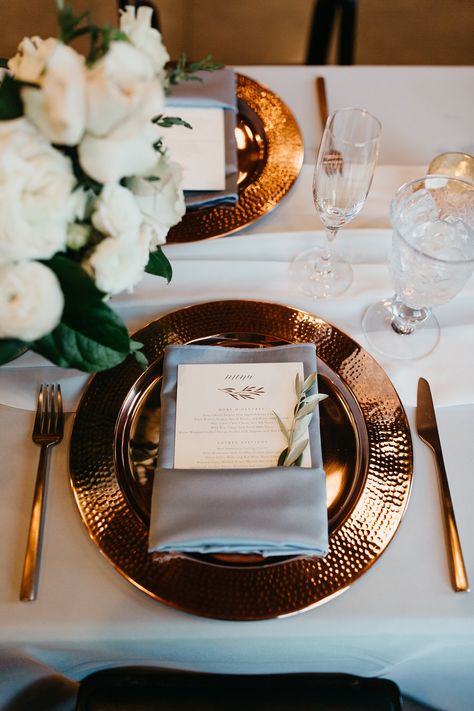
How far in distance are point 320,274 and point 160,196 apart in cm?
39

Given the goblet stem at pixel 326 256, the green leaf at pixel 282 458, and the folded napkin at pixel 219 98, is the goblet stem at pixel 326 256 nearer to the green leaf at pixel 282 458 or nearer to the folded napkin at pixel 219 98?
the folded napkin at pixel 219 98

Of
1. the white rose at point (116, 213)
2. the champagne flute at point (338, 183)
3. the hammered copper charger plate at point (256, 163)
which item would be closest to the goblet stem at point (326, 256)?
the champagne flute at point (338, 183)

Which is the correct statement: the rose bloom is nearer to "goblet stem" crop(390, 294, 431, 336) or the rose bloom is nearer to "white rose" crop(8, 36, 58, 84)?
"white rose" crop(8, 36, 58, 84)

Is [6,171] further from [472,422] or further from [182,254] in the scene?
[472,422]

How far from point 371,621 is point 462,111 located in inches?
37.2

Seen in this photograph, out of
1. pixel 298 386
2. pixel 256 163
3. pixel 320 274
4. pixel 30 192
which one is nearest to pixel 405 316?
pixel 320 274

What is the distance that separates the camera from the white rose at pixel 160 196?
0.60 meters

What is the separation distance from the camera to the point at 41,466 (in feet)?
2.34

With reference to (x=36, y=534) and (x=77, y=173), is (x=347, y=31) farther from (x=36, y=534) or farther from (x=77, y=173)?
(x=36, y=534)

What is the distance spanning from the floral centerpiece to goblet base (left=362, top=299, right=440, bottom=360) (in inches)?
16.4

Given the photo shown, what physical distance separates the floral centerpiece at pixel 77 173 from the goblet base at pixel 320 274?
36 cm

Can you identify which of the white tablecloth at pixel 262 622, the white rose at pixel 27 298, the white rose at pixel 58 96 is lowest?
the white tablecloth at pixel 262 622

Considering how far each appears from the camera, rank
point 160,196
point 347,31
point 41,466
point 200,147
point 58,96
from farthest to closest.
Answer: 1. point 347,31
2. point 200,147
3. point 41,466
4. point 160,196
5. point 58,96

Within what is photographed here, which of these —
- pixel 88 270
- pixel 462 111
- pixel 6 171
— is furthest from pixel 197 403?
pixel 462 111
